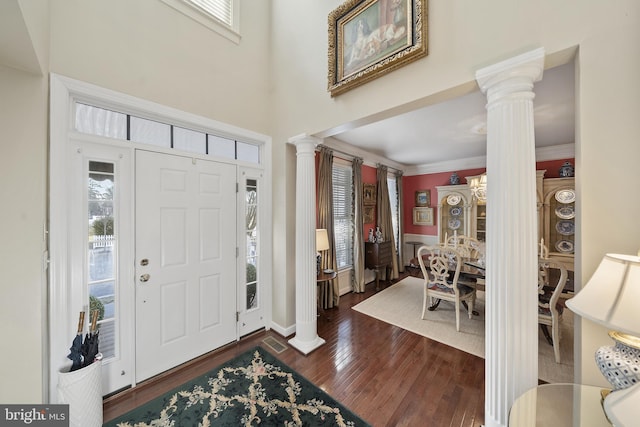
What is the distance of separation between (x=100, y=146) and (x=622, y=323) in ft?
10.4

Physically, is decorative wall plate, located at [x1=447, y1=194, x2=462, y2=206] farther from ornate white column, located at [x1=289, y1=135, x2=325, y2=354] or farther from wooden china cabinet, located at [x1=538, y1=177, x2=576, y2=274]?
ornate white column, located at [x1=289, y1=135, x2=325, y2=354]

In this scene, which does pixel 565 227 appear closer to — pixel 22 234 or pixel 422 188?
pixel 422 188

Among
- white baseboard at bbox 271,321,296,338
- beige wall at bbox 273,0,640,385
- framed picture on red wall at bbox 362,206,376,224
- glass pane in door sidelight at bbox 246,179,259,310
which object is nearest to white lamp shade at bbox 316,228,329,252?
glass pane in door sidelight at bbox 246,179,259,310

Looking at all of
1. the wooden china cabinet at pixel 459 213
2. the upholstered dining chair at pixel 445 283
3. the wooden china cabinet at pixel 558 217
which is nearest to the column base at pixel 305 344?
the upholstered dining chair at pixel 445 283

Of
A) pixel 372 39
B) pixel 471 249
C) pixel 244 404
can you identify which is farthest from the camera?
pixel 471 249

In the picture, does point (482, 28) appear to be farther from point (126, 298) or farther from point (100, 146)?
point (126, 298)

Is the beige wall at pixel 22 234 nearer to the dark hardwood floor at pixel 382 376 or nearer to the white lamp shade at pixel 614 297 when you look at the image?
the dark hardwood floor at pixel 382 376

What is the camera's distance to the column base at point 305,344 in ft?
8.07

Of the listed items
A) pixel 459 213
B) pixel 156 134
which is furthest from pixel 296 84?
pixel 459 213

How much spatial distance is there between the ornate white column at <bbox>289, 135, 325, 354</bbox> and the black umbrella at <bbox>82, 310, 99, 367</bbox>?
1.71 metres

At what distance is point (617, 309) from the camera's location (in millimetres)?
793

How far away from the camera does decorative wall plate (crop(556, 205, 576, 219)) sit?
13.0 ft

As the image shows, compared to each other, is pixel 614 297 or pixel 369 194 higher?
pixel 369 194

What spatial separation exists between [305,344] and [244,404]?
2.78ft
